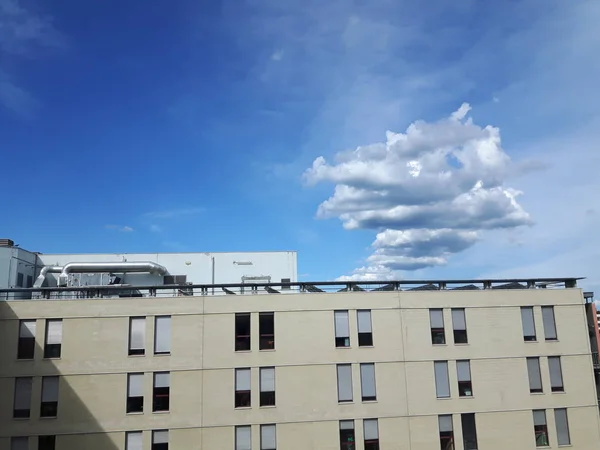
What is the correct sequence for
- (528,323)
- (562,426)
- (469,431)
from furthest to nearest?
(528,323) < (562,426) < (469,431)

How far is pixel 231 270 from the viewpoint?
50094mm

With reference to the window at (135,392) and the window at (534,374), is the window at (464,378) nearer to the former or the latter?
the window at (534,374)

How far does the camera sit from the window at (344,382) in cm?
3147

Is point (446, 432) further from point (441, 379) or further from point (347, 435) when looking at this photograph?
point (347, 435)

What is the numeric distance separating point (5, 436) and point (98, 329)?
769cm

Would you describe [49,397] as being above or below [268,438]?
above

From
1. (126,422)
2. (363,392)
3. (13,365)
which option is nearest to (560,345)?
(363,392)

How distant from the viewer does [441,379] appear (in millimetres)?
32406

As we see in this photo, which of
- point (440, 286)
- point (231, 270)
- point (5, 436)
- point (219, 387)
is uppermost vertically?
point (231, 270)

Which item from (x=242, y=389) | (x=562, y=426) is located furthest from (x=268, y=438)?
(x=562, y=426)

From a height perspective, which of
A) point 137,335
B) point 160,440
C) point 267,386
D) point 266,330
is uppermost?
point 266,330

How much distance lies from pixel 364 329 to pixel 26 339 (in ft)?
69.1

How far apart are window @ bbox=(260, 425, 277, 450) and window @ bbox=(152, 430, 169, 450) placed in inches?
225

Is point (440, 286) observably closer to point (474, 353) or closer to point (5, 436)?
point (474, 353)
